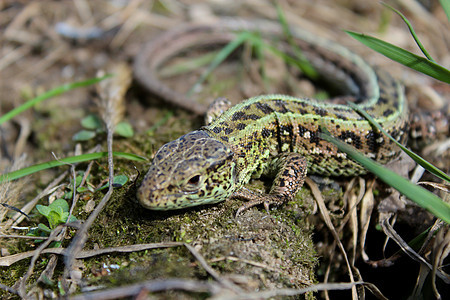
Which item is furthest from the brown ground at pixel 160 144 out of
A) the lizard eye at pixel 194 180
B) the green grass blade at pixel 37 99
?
the green grass blade at pixel 37 99

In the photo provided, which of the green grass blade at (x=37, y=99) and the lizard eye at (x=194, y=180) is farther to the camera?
the green grass blade at (x=37, y=99)

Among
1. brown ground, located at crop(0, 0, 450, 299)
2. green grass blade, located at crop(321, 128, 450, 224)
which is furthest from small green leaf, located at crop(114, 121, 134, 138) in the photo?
green grass blade, located at crop(321, 128, 450, 224)

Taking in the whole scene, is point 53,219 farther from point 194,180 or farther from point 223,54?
point 223,54

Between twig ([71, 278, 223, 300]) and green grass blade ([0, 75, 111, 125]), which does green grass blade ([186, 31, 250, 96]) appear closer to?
green grass blade ([0, 75, 111, 125])

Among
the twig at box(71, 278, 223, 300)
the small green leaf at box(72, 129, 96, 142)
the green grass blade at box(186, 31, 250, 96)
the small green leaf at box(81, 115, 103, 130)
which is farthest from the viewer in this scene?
the green grass blade at box(186, 31, 250, 96)

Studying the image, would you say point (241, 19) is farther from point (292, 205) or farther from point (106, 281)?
point (106, 281)

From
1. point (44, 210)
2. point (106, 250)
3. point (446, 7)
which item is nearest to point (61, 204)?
point (44, 210)

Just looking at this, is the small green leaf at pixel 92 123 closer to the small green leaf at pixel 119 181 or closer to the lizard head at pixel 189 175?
the small green leaf at pixel 119 181
